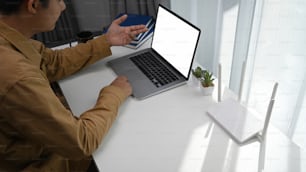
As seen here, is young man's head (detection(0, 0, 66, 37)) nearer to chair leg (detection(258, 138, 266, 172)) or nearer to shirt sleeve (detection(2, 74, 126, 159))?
shirt sleeve (detection(2, 74, 126, 159))

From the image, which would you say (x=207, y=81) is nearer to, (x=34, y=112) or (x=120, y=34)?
(x=120, y=34)

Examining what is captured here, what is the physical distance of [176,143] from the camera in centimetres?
78

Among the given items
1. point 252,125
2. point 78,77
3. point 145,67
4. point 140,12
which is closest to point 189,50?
point 145,67

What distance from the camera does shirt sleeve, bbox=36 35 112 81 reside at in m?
1.06

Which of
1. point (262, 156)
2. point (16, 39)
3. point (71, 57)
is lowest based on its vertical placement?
point (262, 156)

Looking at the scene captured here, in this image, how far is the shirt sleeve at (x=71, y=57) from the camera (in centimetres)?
106

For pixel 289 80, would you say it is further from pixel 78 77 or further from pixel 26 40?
pixel 26 40

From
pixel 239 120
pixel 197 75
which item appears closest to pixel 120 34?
pixel 197 75

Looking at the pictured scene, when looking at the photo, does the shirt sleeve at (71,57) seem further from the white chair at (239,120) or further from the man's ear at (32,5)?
the white chair at (239,120)

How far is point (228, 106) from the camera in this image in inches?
34.9

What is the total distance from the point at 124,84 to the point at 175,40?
10.0 inches

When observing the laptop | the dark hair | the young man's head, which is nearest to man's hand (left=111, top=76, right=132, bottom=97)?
the laptop

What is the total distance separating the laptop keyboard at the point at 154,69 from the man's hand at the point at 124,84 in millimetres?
93

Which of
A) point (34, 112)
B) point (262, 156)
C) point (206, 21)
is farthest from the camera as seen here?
point (206, 21)
